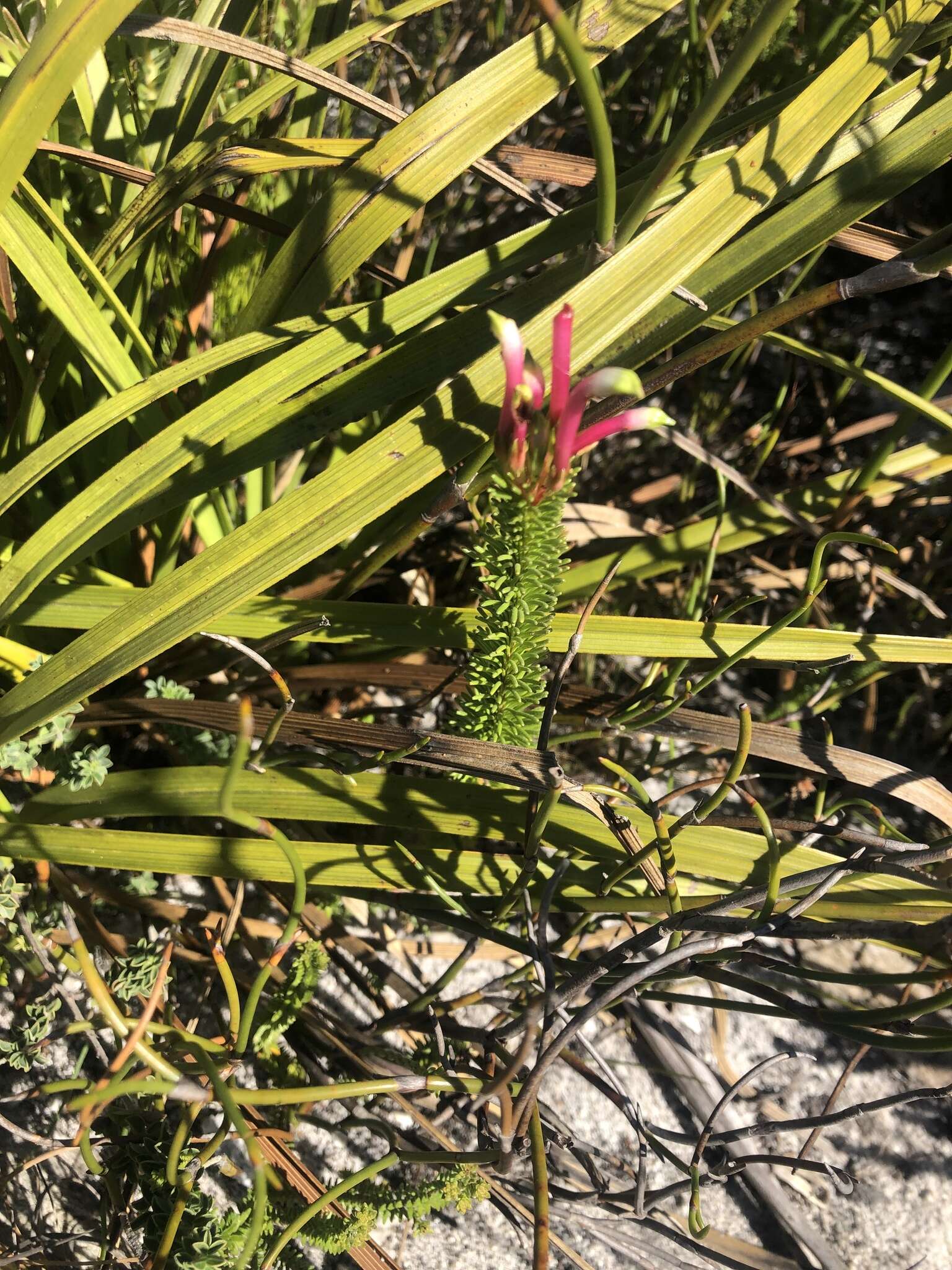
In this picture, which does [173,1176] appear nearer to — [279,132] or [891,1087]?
[891,1087]

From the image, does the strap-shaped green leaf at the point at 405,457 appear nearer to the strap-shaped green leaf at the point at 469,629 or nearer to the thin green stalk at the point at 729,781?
the strap-shaped green leaf at the point at 469,629

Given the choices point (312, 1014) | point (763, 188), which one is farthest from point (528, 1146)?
point (763, 188)

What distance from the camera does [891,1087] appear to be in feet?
3.68

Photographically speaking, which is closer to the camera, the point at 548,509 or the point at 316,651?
the point at 548,509

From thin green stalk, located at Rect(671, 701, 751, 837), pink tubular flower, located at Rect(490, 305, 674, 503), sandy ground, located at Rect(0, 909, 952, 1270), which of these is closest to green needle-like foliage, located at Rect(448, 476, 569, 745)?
pink tubular flower, located at Rect(490, 305, 674, 503)

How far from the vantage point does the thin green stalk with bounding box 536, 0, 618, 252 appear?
43 cm

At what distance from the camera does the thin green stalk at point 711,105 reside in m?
0.51

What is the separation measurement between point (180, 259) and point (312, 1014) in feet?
2.92

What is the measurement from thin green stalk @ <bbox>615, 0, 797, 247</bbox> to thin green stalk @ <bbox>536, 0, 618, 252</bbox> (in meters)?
0.03

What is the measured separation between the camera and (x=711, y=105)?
22.0 inches

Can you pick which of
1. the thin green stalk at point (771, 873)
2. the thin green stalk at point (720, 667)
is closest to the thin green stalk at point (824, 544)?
the thin green stalk at point (720, 667)

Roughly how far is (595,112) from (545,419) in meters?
0.18

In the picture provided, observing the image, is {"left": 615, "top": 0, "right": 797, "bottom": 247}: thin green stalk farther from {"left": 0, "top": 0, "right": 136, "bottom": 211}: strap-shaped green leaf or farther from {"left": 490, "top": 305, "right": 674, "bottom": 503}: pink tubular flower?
{"left": 0, "top": 0, "right": 136, "bottom": 211}: strap-shaped green leaf

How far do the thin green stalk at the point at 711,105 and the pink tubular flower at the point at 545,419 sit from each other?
5.7 inches
